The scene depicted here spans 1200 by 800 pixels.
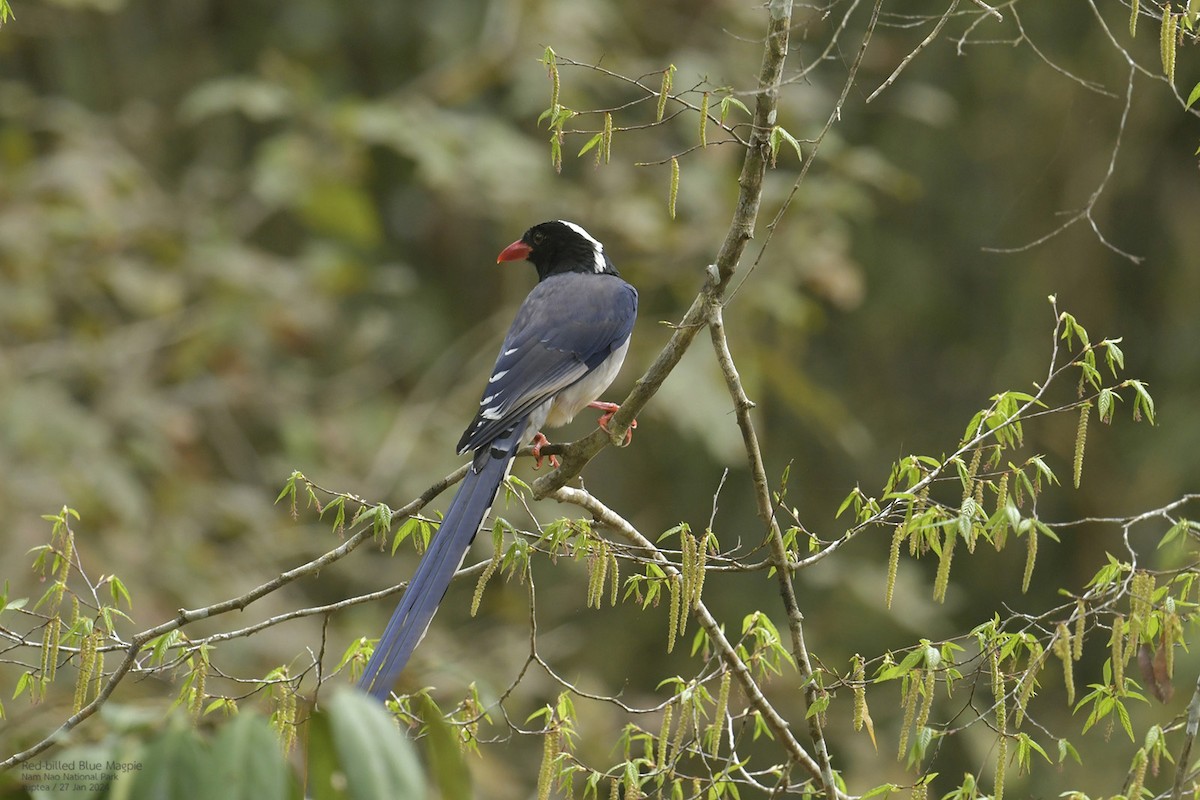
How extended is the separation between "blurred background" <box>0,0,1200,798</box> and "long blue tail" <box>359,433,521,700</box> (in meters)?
3.31

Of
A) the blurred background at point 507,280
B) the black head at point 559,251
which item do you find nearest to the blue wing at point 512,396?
the black head at point 559,251

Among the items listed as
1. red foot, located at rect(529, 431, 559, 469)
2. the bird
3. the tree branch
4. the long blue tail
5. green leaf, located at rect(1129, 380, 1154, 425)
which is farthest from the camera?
red foot, located at rect(529, 431, 559, 469)

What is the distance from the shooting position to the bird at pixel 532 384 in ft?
9.86

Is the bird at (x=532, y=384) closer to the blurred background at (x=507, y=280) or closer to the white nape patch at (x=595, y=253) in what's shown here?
the white nape patch at (x=595, y=253)

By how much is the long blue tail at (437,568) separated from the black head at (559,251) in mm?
1641

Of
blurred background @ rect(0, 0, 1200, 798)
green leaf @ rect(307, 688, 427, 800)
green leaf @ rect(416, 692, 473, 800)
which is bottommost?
blurred background @ rect(0, 0, 1200, 798)

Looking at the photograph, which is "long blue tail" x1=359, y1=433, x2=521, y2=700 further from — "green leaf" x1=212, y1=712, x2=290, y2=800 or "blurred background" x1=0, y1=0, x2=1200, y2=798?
"blurred background" x1=0, y1=0, x2=1200, y2=798

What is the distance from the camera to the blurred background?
7.58 metres

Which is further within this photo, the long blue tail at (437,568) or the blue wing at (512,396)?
the blue wing at (512,396)

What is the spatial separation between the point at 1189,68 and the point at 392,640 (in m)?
5.83

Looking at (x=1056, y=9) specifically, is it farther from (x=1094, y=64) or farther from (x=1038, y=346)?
(x=1038, y=346)

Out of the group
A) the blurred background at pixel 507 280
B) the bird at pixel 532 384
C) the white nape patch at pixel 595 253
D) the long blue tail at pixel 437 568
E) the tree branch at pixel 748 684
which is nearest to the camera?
the long blue tail at pixel 437 568

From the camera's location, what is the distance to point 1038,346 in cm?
832

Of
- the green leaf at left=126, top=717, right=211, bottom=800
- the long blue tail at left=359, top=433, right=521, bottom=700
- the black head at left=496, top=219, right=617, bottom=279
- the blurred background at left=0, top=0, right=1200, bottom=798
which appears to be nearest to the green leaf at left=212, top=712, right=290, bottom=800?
the green leaf at left=126, top=717, right=211, bottom=800
